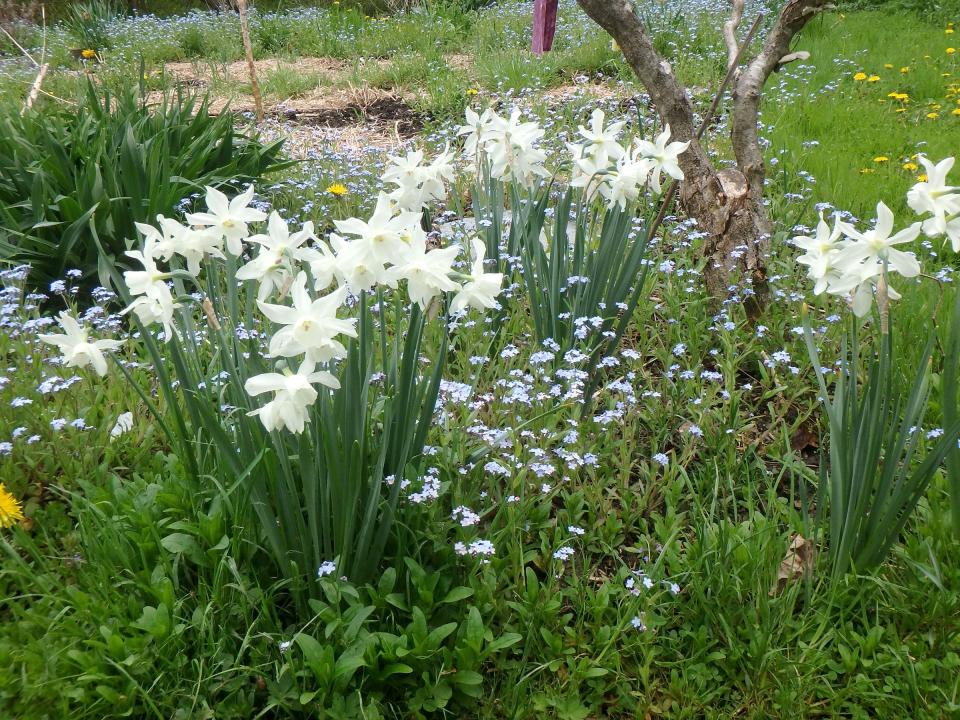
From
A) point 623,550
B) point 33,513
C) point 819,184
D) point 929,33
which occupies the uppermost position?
point 929,33

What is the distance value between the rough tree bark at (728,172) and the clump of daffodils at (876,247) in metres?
1.23

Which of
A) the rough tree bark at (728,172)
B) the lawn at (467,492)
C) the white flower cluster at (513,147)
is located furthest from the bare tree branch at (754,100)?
the white flower cluster at (513,147)

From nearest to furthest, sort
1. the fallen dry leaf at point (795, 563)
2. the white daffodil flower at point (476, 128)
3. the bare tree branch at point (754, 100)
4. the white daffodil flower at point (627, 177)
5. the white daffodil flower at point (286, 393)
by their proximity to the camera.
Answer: the white daffodil flower at point (286, 393) < the fallen dry leaf at point (795, 563) < the white daffodil flower at point (627, 177) < the white daffodil flower at point (476, 128) < the bare tree branch at point (754, 100)

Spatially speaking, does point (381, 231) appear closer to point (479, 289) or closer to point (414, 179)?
point (479, 289)

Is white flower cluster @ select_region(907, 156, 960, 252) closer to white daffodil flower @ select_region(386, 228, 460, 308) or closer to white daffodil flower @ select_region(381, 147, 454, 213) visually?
white daffodil flower @ select_region(386, 228, 460, 308)

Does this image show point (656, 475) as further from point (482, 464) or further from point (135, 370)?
point (135, 370)

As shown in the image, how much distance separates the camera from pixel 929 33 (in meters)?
7.40

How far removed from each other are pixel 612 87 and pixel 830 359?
4.26m

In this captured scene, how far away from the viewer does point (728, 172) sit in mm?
3156

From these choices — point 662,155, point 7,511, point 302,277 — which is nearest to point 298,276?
point 302,277

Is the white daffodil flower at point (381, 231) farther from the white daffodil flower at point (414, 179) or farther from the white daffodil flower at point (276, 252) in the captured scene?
the white daffodil flower at point (414, 179)

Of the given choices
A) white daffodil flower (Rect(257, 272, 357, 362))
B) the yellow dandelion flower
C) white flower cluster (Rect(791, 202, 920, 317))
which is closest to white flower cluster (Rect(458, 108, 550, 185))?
white flower cluster (Rect(791, 202, 920, 317))

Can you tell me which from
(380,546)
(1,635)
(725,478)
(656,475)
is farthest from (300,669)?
(725,478)

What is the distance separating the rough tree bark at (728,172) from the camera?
114 inches
